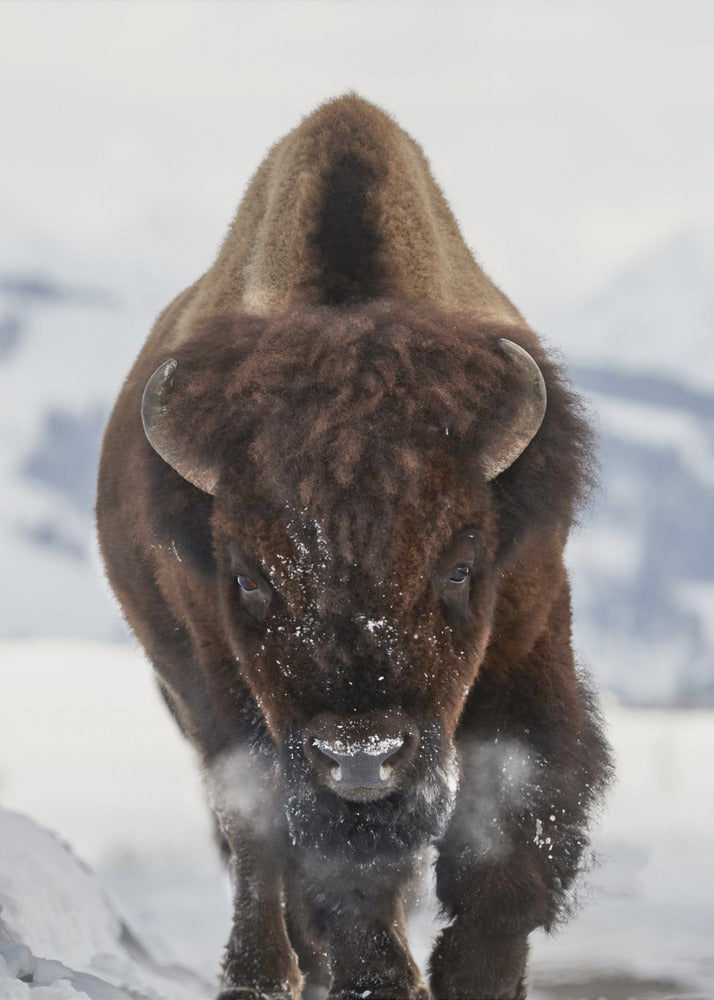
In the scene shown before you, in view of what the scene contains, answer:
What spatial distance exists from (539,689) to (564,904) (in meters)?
0.73

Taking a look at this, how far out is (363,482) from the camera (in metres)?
3.52

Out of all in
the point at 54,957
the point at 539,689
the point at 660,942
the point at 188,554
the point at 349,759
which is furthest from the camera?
the point at 660,942

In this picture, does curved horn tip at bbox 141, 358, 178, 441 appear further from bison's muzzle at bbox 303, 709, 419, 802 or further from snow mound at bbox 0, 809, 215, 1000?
snow mound at bbox 0, 809, 215, 1000

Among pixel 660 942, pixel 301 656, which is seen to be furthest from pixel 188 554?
pixel 660 942

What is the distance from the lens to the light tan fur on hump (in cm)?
457

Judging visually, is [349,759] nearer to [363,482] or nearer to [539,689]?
[363,482]

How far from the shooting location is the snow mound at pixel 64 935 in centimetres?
A: 444

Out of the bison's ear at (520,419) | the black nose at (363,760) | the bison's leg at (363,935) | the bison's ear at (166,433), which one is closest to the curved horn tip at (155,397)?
the bison's ear at (166,433)

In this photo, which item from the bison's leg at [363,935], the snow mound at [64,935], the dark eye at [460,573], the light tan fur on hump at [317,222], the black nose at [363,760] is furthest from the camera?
the light tan fur on hump at [317,222]

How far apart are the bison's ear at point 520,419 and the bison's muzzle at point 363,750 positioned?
2.60 ft

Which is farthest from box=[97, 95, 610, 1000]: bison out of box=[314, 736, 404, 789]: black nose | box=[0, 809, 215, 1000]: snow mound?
box=[0, 809, 215, 1000]: snow mound

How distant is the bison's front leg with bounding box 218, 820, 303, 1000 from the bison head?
1.33 meters

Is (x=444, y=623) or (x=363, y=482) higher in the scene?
(x=363, y=482)

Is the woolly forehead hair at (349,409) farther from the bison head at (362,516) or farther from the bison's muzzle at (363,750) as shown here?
the bison's muzzle at (363,750)
